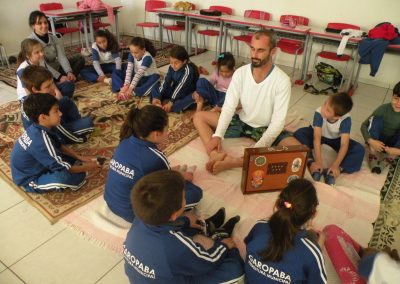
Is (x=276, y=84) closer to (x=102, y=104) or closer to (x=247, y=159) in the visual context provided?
(x=247, y=159)

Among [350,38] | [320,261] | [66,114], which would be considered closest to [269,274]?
[320,261]

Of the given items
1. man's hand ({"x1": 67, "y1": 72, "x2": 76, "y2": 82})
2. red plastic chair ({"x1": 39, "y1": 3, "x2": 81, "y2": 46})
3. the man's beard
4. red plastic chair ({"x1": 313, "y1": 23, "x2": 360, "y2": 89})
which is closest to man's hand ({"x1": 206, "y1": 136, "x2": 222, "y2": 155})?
the man's beard

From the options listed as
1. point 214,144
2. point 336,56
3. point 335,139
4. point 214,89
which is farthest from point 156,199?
point 336,56

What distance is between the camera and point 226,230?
6.23 ft

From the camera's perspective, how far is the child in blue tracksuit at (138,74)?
12.1 ft

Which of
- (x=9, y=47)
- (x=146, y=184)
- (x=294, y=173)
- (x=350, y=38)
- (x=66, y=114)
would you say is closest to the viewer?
(x=146, y=184)

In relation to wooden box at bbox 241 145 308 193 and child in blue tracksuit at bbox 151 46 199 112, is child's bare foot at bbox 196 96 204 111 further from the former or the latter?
wooden box at bbox 241 145 308 193

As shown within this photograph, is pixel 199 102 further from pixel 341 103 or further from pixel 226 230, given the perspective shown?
pixel 226 230

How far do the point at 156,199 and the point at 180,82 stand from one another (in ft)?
7.88

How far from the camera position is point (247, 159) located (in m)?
2.03

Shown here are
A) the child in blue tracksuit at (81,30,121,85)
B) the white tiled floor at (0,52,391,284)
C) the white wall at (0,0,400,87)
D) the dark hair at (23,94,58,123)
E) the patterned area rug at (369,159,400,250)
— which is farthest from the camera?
the white wall at (0,0,400,87)

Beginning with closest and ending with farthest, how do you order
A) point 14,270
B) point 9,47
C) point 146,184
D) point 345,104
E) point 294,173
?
point 146,184, point 14,270, point 294,173, point 345,104, point 9,47

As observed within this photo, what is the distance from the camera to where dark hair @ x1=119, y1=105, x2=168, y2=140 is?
1.79 meters

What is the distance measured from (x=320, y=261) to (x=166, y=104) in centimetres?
248
